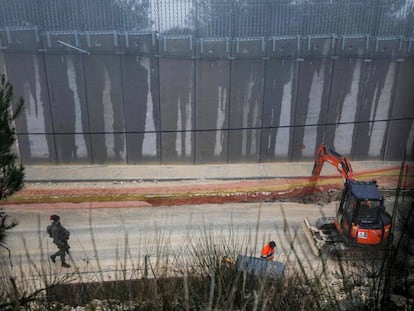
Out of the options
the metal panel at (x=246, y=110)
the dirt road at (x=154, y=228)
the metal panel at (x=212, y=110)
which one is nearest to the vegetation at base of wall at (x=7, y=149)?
the dirt road at (x=154, y=228)

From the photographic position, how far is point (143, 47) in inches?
652

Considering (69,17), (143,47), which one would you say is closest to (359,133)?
(143,47)

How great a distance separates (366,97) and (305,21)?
14.7 ft

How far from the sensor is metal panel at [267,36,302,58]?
54.9 feet

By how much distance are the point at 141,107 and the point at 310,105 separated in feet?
25.3

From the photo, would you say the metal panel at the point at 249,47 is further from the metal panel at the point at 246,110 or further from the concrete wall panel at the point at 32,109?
the concrete wall panel at the point at 32,109

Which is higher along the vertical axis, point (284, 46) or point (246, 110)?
point (284, 46)

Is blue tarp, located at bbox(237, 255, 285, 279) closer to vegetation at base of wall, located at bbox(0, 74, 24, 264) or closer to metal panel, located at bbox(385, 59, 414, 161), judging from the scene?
vegetation at base of wall, located at bbox(0, 74, 24, 264)

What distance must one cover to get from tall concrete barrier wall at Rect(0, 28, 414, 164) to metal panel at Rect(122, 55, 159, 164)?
46mm

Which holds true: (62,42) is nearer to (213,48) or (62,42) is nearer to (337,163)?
(213,48)

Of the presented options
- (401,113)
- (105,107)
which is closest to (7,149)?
(105,107)

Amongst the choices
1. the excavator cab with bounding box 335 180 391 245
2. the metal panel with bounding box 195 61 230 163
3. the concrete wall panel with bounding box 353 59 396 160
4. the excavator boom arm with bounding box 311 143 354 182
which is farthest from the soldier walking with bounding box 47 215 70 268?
the concrete wall panel with bounding box 353 59 396 160

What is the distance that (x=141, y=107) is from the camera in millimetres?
17266

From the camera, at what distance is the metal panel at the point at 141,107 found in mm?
16766
